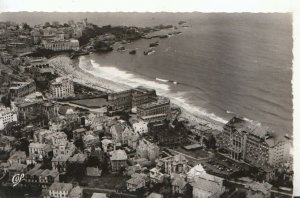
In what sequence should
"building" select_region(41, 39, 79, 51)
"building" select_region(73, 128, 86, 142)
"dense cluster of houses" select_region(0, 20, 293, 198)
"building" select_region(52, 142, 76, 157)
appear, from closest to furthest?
"dense cluster of houses" select_region(0, 20, 293, 198) < "building" select_region(52, 142, 76, 157) < "building" select_region(73, 128, 86, 142) < "building" select_region(41, 39, 79, 51)

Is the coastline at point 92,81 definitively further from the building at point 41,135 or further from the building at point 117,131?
the building at point 41,135

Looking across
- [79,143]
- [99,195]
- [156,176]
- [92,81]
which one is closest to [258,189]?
[156,176]

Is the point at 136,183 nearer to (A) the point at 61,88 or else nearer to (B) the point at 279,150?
(B) the point at 279,150

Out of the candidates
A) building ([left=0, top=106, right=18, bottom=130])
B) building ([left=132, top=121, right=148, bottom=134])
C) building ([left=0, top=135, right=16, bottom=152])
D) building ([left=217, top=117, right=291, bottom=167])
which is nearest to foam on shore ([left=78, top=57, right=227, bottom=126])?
building ([left=217, top=117, right=291, bottom=167])

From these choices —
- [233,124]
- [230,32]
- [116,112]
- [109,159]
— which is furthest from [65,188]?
[230,32]

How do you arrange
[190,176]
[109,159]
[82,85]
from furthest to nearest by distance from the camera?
[82,85], [109,159], [190,176]

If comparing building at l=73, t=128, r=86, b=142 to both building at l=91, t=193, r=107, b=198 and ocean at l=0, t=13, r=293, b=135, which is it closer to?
ocean at l=0, t=13, r=293, b=135
